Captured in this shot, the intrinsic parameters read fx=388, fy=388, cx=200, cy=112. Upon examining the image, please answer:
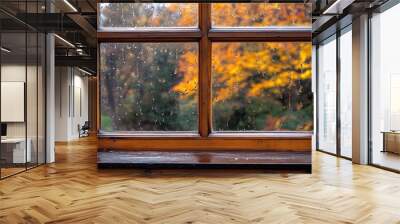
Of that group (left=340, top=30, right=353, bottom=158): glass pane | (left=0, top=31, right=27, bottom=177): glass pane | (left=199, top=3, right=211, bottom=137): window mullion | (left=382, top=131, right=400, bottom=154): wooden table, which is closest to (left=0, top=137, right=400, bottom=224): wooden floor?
(left=0, top=31, right=27, bottom=177): glass pane

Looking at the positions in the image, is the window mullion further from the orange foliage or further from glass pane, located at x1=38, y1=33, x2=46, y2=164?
glass pane, located at x1=38, y1=33, x2=46, y2=164

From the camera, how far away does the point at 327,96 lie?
32.0 ft

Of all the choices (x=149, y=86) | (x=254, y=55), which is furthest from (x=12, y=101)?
(x=254, y=55)

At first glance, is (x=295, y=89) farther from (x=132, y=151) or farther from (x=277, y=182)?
(x=132, y=151)

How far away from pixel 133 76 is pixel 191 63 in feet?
3.96

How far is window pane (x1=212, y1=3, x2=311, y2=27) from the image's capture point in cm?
745

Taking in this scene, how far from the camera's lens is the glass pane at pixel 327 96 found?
30.5ft

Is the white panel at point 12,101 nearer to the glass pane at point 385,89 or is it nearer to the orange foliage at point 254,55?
the orange foliage at point 254,55

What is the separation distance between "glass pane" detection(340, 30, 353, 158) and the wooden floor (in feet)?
5.49

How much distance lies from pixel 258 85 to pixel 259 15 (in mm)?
1366

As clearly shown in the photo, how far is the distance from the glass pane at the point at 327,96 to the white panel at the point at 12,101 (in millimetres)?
6756

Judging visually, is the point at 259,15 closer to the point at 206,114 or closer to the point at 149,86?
the point at 206,114

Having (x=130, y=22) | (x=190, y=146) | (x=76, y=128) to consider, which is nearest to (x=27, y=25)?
(x=130, y=22)

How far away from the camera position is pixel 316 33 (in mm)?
9141
